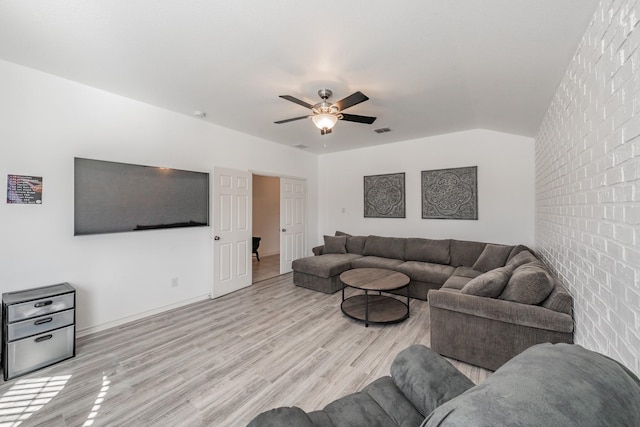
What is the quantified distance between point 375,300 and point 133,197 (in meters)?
3.46

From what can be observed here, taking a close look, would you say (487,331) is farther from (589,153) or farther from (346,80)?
(346,80)

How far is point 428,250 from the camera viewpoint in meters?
4.47

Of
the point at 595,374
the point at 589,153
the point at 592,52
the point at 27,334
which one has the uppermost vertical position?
the point at 592,52

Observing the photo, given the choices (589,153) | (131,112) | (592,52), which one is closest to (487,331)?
(589,153)

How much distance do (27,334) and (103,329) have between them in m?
0.83

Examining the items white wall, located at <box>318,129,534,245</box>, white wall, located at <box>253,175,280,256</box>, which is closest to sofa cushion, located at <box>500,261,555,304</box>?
white wall, located at <box>318,129,534,245</box>

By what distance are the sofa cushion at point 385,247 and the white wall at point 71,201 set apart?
2928 millimetres

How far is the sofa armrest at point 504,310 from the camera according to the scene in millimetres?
1949

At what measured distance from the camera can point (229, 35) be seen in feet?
6.44

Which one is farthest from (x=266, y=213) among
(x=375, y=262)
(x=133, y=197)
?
(x=133, y=197)

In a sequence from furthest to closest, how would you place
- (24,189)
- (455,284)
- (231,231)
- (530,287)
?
(231,231)
(455,284)
(24,189)
(530,287)

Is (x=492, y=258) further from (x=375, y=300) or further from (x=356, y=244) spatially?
(x=356, y=244)

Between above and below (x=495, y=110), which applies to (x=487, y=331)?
below

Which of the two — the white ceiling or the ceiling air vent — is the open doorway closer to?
the ceiling air vent
